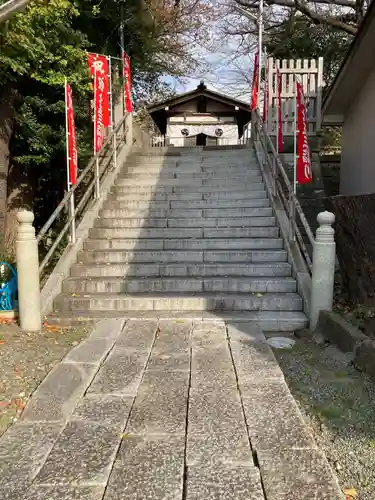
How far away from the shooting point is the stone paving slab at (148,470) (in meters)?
2.09

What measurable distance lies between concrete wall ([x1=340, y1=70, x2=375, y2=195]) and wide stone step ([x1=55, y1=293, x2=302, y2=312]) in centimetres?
402

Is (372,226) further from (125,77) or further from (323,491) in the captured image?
(125,77)

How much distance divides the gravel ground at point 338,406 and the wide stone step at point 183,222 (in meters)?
3.10

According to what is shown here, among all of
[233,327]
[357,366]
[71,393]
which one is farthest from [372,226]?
[71,393]

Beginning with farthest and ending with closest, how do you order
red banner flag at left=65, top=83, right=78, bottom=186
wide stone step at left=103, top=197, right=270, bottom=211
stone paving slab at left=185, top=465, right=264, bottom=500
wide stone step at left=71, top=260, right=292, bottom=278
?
wide stone step at left=103, top=197, right=270, bottom=211, red banner flag at left=65, top=83, right=78, bottom=186, wide stone step at left=71, top=260, right=292, bottom=278, stone paving slab at left=185, top=465, right=264, bottom=500

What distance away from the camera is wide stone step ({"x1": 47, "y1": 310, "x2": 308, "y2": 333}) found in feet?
16.3

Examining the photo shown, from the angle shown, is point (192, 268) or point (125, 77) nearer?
point (192, 268)

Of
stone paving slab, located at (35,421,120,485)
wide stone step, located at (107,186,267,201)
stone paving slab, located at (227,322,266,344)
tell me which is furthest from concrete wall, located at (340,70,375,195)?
stone paving slab, located at (35,421,120,485)

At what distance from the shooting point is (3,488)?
2.15 metres

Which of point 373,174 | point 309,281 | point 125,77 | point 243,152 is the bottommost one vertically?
point 309,281

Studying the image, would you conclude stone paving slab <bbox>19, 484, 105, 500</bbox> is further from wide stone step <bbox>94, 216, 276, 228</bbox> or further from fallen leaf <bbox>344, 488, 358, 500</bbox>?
wide stone step <bbox>94, 216, 276, 228</bbox>

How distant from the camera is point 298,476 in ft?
7.25

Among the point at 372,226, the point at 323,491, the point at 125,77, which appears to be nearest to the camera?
the point at 323,491

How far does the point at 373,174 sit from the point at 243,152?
3482 mm
